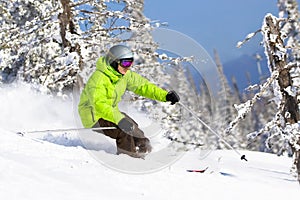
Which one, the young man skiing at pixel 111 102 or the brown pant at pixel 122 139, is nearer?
the young man skiing at pixel 111 102

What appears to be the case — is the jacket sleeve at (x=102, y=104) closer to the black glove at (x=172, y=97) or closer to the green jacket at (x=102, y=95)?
the green jacket at (x=102, y=95)

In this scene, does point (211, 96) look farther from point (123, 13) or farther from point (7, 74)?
point (7, 74)

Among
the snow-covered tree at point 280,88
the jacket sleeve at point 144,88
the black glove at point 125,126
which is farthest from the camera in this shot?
the snow-covered tree at point 280,88

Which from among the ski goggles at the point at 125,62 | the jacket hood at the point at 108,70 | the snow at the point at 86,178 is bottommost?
the snow at the point at 86,178

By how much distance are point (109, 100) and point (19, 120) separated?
718cm

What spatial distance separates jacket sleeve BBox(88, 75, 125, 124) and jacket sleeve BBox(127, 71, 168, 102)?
1068 mm

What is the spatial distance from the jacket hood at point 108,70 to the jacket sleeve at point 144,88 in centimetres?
74

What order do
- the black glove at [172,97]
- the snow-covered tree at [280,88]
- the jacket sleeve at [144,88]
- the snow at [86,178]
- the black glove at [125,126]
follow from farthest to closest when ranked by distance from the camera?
the snow-covered tree at [280,88] < the jacket sleeve at [144,88] < the black glove at [172,97] < the black glove at [125,126] < the snow at [86,178]

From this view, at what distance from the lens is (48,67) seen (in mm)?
15617

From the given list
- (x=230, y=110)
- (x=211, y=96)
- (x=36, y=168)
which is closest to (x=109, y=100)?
(x=36, y=168)

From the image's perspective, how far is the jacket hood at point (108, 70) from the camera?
784 centimetres

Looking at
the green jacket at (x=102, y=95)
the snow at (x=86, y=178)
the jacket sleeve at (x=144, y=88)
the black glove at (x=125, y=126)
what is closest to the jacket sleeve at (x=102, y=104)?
the green jacket at (x=102, y=95)

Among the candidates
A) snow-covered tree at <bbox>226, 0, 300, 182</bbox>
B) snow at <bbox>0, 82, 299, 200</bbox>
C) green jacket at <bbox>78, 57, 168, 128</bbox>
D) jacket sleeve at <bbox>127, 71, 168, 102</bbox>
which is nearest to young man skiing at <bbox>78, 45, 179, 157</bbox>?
green jacket at <bbox>78, 57, 168, 128</bbox>

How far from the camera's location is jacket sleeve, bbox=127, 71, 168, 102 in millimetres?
8742
